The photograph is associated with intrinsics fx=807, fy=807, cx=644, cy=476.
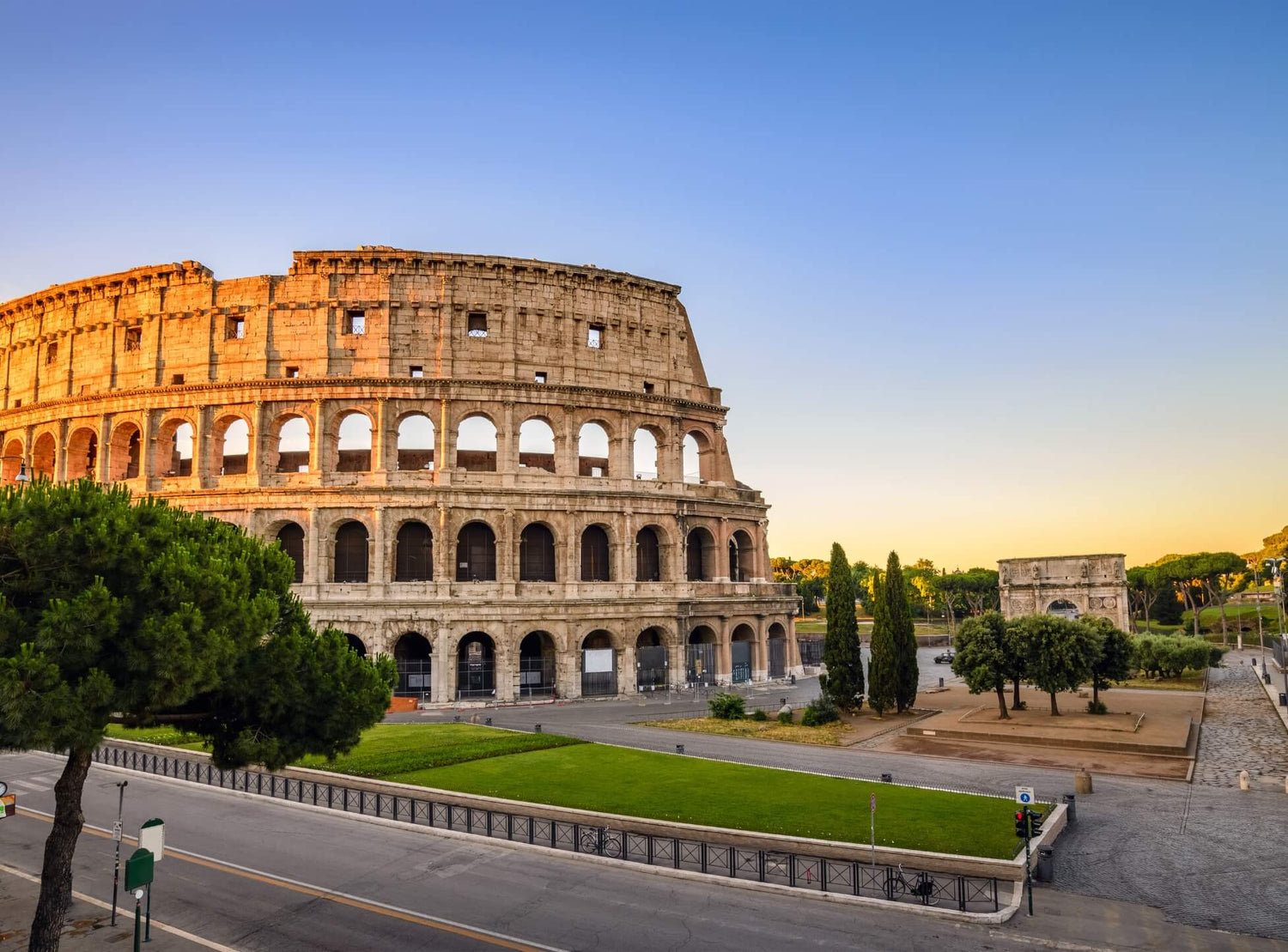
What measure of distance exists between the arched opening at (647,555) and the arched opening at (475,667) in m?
10.7

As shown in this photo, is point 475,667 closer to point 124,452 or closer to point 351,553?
point 351,553

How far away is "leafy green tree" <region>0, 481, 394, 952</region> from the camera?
11.6 m

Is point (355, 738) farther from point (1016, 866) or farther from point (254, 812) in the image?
point (1016, 866)

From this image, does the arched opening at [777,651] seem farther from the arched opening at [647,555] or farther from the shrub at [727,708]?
the shrub at [727,708]

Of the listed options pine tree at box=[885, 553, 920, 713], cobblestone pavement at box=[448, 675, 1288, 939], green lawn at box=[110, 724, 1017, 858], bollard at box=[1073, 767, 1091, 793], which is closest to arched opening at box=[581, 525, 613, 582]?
cobblestone pavement at box=[448, 675, 1288, 939]

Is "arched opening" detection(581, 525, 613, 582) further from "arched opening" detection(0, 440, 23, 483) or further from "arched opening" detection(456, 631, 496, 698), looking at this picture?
"arched opening" detection(0, 440, 23, 483)

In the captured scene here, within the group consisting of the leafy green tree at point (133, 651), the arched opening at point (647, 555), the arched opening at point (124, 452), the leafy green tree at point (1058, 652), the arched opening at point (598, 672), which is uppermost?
the arched opening at point (124, 452)

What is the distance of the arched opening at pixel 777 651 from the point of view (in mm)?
55906

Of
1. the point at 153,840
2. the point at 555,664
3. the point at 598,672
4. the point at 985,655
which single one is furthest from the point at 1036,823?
the point at 555,664

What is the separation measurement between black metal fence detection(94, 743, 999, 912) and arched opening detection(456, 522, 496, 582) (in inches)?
897

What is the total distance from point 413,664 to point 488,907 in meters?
32.0

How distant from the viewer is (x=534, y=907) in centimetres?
1538

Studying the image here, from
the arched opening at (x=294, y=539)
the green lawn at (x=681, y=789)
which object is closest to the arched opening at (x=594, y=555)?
the arched opening at (x=294, y=539)

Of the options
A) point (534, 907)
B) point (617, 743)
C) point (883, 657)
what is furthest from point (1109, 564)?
point (534, 907)
